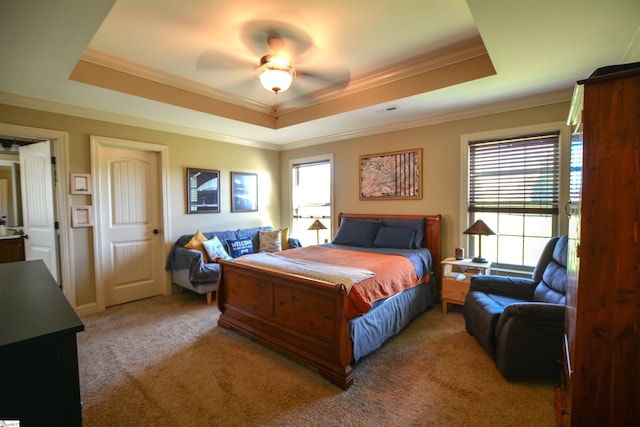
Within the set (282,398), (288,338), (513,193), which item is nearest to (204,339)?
(288,338)

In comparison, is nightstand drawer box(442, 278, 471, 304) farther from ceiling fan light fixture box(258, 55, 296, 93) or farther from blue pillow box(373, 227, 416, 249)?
ceiling fan light fixture box(258, 55, 296, 93)

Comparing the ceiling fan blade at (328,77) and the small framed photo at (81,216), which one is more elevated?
the ceiling fan blade at (328,77)

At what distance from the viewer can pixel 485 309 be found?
249 cm

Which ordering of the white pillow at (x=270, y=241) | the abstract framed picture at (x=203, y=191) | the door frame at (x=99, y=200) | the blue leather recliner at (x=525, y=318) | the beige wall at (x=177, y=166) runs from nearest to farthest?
the blue leather recliner at (x=525, y=318), the beige wall at (x=177, y=166), the door frame at (x=99, y=200), the abstract framed picture at (x=203, y=191), the white pillow at (x=270, y=241)

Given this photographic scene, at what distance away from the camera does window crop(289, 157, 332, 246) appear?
16.7ft

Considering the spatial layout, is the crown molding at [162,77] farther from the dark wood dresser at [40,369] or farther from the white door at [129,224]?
the dark wood dresser at [40,369]

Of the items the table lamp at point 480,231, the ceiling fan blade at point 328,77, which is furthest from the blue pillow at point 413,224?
the ceiling fan blade at point 328,77

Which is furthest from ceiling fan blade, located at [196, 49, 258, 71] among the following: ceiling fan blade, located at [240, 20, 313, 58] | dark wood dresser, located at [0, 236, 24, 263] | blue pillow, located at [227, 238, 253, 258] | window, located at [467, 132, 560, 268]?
dark wood dresser, located at [0, 236, 24, 263]

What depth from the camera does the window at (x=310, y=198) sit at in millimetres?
5086

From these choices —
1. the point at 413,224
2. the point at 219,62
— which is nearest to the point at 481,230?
the point at 413,224

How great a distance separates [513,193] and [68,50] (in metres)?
4.35

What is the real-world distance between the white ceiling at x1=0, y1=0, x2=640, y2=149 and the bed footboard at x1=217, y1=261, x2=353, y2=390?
198 cm

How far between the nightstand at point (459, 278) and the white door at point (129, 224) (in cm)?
379

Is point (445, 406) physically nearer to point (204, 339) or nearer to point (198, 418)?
point (198, 418)
